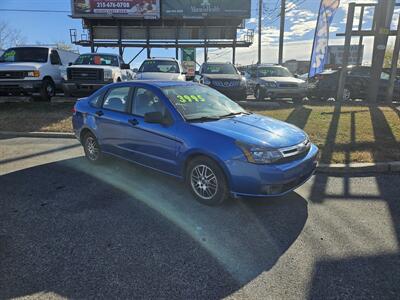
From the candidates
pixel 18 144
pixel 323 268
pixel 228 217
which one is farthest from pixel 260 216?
pixel 18 144

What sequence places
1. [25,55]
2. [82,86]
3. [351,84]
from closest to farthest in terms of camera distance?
1. [82,86]
2. [25,55]
3. [351,84]

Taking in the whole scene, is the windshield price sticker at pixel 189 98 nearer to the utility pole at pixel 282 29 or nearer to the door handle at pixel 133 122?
the door handle at pixel 133 122

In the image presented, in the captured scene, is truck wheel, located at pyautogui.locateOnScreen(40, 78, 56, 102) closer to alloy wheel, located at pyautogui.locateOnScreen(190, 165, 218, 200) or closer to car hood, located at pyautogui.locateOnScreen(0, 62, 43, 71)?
car hood, located at pyautogui.locateOnScreen(0, 62, 43, 71)

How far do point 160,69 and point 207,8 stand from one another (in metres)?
20.4

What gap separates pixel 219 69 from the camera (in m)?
14.1

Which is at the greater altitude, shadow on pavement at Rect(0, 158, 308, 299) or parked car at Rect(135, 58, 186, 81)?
parked car at Rect(135, 58, 186, 81)

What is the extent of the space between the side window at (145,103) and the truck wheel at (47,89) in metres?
8.61

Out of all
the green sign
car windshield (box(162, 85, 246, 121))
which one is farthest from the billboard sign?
car windshield (box(162, 85, 246, 121))

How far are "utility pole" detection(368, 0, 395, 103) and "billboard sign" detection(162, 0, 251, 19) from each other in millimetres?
19879

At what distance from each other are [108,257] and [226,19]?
3302cm

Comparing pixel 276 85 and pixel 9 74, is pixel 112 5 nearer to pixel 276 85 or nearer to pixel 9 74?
pixel 9 74

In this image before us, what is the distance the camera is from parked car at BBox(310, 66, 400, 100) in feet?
48.7

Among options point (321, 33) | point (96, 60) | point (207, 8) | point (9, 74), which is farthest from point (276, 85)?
point (207, 8)

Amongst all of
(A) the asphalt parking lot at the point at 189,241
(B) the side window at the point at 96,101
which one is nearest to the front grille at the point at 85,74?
(B) the side window at the point at 96,101
